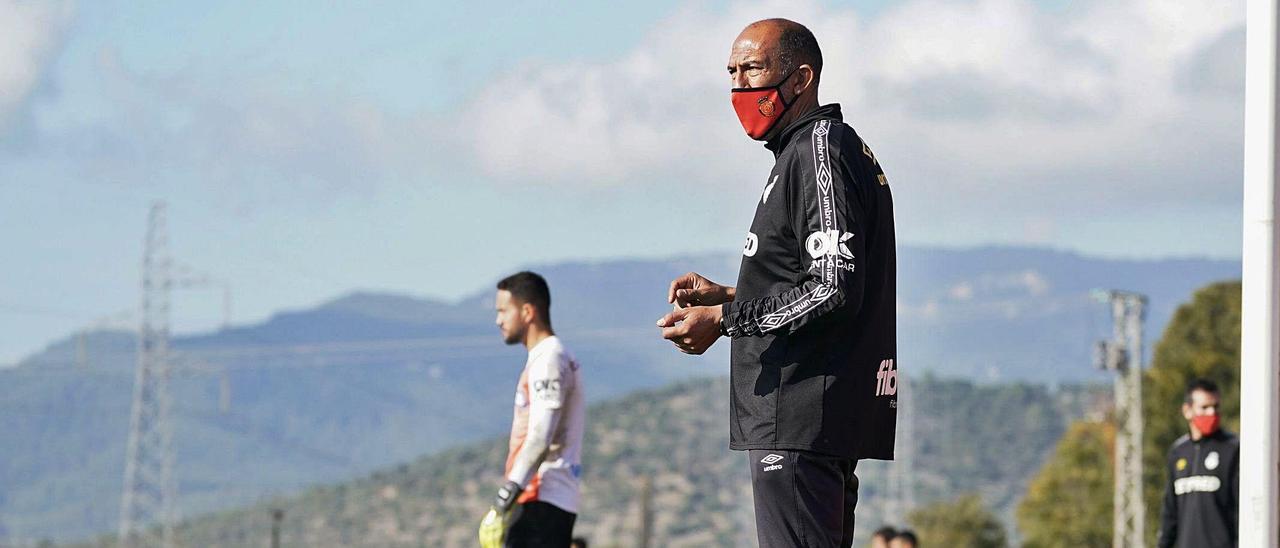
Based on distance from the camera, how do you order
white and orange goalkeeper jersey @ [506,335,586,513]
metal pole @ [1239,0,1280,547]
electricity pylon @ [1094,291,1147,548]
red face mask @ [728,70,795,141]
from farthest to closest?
electricity pylon @ [1094,291,1147,548] < white and orange goalkeeper jersey @ [506,335,586,513] < red face mask @ [728,70,795,141] < metal pole @ [1239,0,1280,547]

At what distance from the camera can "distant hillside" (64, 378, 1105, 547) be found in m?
133

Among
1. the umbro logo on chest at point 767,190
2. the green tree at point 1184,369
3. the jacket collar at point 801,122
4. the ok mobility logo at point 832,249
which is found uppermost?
the green tree at point 1184,369

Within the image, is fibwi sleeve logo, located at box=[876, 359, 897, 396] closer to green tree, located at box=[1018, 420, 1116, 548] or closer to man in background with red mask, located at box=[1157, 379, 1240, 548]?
man in background with red mask, located at box=[1157, 379, 1240, 548]

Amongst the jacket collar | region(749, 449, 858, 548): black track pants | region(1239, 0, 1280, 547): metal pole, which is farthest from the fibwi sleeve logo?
region(1239, 0, 1280, 547): metal pole

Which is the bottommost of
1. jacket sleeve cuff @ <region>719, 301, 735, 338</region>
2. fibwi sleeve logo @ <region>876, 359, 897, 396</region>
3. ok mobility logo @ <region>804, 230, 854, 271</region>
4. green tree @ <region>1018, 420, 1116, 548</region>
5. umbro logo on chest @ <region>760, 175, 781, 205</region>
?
green tree @ <region>1018, 420, 1116, 548</region>

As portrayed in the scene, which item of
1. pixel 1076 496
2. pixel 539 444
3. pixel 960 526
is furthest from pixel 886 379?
pixel 960 526

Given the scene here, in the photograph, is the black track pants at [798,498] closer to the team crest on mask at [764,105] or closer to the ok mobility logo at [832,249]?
the ok mobility logo at [832,249]

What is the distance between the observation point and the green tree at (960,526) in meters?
94.9

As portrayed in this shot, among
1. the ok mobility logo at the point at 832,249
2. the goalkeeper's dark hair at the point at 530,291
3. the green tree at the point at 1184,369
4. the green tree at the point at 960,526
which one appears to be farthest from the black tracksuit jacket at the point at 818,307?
the green tree at the point at 960,526

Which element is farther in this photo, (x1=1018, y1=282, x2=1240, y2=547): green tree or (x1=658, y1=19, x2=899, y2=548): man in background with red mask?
(x1=1018, y1=282, x2=1240, y2=547): green tree

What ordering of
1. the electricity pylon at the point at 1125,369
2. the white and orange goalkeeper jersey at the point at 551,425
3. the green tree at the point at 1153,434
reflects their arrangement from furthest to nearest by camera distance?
the green tree at the point at 1153,434 < the electricity pylon at the point at 1125,369 < the white and orange goalkeeper jersey at the point at 551,425

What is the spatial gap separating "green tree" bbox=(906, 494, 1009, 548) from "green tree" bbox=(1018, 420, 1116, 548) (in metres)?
8.67

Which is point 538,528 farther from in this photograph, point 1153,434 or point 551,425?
point 1153,434

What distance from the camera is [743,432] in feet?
18.2
